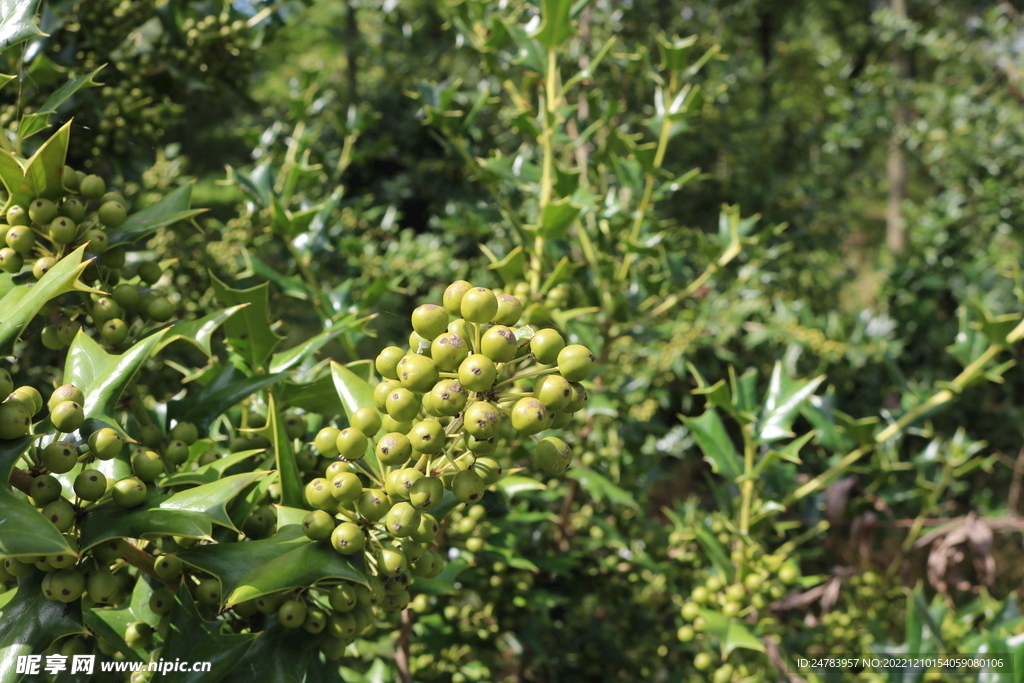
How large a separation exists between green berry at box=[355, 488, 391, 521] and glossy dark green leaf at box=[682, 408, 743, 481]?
3.05 ft

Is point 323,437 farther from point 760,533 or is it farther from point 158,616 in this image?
point 760,533

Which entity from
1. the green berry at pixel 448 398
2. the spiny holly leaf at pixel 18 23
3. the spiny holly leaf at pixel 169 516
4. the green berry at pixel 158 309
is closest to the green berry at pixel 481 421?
the green berry at pixel 448 398

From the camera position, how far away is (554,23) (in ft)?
4.79

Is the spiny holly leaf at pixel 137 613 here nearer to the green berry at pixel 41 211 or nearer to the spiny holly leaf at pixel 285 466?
the spiny holly leaf at pixel 285 466

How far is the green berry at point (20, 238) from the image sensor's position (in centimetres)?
84

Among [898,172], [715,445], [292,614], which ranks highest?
[292,614]

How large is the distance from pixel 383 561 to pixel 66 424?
0.38 metres

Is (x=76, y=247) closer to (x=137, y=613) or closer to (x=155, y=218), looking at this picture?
(x=155, y=218)

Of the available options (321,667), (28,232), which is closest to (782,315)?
(321,667)

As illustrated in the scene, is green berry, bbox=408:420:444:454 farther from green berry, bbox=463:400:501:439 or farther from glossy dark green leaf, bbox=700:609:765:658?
glossy dark green leaf, bbox=700:609:765:658

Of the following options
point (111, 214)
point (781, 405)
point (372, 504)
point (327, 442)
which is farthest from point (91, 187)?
point (781, 405)

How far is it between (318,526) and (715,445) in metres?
1.06

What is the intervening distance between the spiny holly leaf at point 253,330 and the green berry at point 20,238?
0.27 metres

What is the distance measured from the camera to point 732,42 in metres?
4.49
